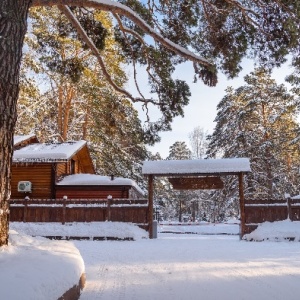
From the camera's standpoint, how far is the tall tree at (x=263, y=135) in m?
27.2

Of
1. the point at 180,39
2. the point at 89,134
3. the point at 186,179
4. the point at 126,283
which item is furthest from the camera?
the point at 89,134

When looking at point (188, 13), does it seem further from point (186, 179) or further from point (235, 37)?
point (186, 179)

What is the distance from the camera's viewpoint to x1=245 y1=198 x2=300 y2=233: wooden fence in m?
14.6

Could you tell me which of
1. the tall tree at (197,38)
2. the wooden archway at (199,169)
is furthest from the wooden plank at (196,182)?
the tall tree at (197,38)

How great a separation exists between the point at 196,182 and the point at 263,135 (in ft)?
42.8

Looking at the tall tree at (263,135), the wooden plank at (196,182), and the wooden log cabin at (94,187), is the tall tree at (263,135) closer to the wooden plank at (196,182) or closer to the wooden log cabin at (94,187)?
the wooden plank at (196,182)

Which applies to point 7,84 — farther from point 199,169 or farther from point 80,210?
point 80,210

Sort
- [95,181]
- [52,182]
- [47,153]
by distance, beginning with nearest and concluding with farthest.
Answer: [47,153] < [95,181] < [52,182]

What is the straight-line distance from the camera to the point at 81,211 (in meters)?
15.8

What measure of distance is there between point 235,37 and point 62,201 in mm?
10365

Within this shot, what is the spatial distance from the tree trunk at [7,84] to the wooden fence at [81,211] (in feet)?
37.0

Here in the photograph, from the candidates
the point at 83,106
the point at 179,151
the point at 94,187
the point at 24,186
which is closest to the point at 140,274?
the point at 94,187

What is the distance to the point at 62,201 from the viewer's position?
15.9 meters

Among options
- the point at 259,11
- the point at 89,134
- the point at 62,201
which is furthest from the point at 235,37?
the point at 89,134
